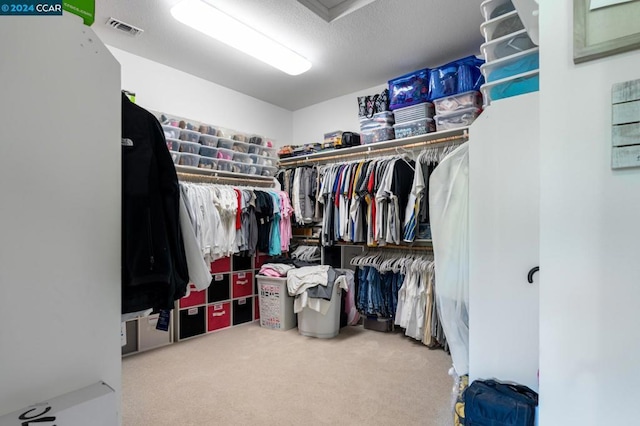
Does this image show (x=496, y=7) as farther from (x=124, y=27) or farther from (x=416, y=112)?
(x=124, y=27)

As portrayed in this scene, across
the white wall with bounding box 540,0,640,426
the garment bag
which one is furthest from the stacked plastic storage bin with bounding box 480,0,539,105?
the white wall with bounding box 540,0,640,426

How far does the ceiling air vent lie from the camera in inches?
108

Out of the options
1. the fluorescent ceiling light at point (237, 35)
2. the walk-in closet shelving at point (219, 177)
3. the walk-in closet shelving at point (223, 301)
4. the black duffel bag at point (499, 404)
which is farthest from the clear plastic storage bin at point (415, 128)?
the black duffel bag at point (499, 404)

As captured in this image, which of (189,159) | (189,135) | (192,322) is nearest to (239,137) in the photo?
(189,135)

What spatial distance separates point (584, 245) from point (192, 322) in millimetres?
3434

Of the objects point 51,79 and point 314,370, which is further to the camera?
point 314,370

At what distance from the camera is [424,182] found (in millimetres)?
3240

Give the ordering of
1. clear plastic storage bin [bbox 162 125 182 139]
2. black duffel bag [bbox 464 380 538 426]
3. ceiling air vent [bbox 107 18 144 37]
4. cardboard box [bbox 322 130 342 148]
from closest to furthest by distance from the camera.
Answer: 1. black duffel bag [bbox 464 380 538 426]
2. ceiling air vent [bbox 107 18 144 37]
3. clear plastic storage bin [bbox 162 125 182 139]
4. cardboard box [bbox 322 130 342 148]

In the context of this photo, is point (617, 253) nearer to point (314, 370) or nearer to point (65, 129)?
point (65, 129)

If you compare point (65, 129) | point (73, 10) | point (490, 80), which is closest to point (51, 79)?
point (65, 129)

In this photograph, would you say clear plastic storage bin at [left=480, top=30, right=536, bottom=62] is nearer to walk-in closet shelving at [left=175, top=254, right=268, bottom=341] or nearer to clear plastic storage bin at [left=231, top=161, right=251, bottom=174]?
clear plastic storage bin at [left=231, top=161, right=251, bottom=174]

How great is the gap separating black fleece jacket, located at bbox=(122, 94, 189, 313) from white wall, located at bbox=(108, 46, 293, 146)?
102 inches

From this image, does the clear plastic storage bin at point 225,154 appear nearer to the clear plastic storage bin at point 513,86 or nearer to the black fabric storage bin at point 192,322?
the black fabric storage bin at point 192,322

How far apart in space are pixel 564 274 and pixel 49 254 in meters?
1.48
